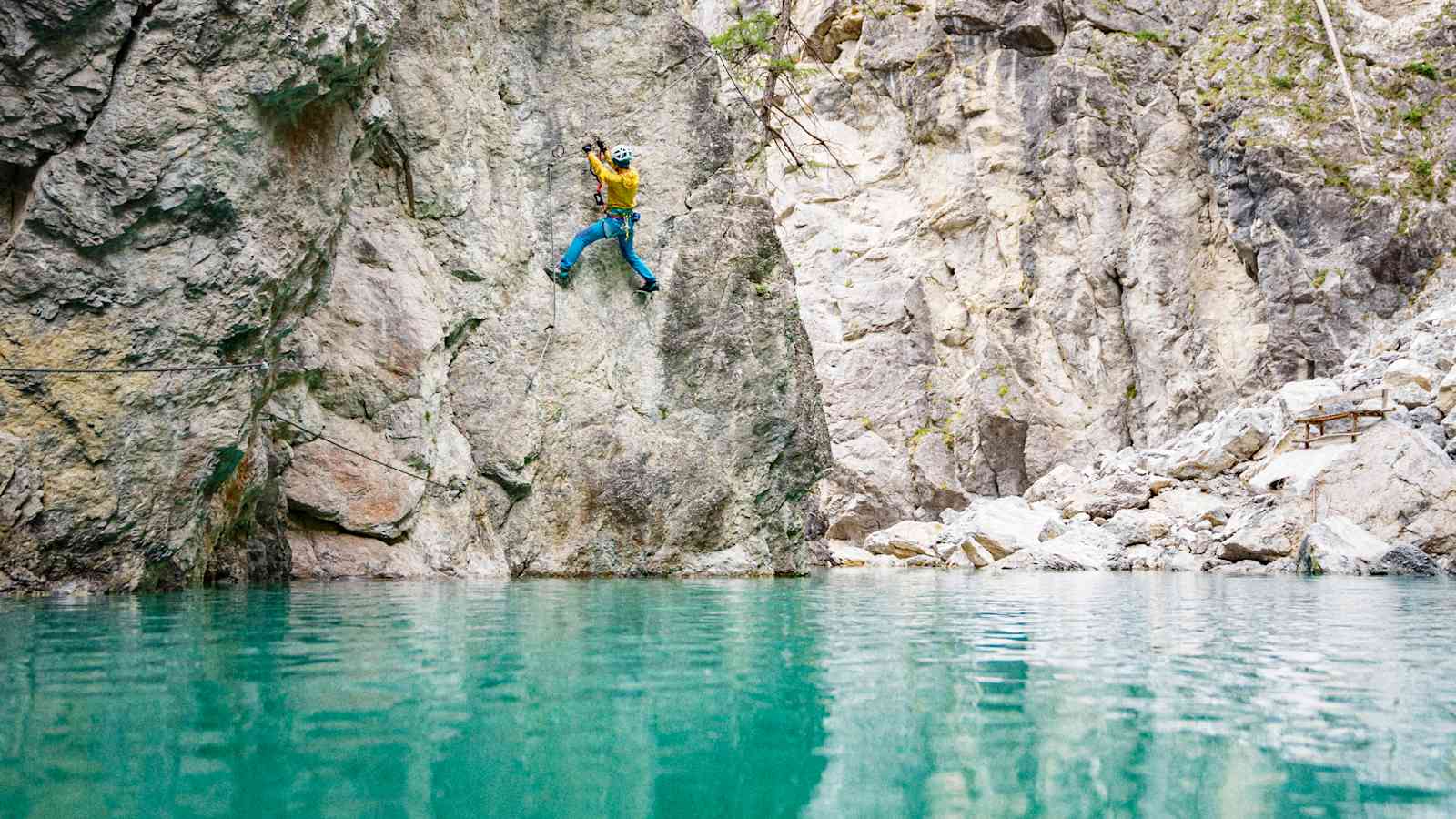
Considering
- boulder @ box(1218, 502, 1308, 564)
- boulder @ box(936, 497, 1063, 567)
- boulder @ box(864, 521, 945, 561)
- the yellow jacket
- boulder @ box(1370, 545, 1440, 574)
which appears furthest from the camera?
boulder @ box(864, 521, 945, 561)

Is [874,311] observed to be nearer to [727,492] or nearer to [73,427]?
[727,492]

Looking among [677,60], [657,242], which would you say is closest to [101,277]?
[657,242]

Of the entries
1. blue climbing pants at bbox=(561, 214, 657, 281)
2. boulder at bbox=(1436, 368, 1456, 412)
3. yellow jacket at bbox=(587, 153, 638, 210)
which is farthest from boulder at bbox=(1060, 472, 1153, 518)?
yellow jacket at bbox=(587, 153, 638, 210)

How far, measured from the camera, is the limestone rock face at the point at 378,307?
6691 mm

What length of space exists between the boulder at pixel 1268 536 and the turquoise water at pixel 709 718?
38.2 ft

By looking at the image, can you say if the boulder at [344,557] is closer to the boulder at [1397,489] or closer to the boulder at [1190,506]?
the boulder at [1397,489]

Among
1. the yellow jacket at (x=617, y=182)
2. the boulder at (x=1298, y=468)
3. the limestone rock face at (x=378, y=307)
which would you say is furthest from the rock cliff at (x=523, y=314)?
the yellow jacket at (x=617, y=182)

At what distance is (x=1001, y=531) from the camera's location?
2036 centimetres

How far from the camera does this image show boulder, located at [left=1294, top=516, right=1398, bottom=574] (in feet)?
44.7

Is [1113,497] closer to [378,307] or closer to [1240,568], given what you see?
[1240,568]

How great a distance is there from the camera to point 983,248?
35094mm

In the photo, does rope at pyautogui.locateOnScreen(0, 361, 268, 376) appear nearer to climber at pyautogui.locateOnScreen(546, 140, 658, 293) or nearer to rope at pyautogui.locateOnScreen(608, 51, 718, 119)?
climber at pyautogui.locateOnScreen(546, 140, 658, 293)

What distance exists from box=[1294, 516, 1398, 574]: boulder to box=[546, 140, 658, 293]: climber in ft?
32.8

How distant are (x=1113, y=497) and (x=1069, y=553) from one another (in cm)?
410
